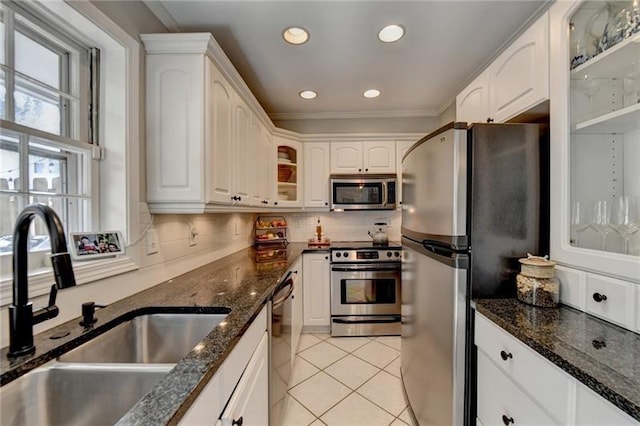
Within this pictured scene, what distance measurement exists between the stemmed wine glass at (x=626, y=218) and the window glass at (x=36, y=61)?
2325 millimetres

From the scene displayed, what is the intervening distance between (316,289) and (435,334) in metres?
1.65

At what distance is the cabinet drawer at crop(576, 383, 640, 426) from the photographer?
0.64m

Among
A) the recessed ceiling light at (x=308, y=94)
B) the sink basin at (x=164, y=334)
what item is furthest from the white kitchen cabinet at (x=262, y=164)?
the sink basin at (x=164, y=334)

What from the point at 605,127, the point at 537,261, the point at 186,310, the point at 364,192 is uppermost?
the point at 605,127

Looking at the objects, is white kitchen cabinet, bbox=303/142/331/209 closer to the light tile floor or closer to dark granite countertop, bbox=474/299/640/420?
the light tile floor

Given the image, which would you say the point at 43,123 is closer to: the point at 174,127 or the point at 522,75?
the point at 174,127

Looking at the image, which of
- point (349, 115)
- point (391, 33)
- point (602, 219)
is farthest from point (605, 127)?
point (349, 115)

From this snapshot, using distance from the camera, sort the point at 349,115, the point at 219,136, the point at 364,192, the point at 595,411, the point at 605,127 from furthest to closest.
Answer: the point at 349,115 → the point at 364,192 → the point at 219,136 → the point at 605,127 → the point at 595,411

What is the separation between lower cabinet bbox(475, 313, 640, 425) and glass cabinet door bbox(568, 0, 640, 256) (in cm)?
53

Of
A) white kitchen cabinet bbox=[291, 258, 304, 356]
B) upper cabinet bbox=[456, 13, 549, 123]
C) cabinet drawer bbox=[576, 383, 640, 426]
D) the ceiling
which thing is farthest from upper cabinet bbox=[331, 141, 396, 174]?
cabinet drawer bbox=[576, 383, 640, 426]

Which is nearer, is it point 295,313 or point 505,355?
point 505,355

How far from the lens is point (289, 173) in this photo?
3238 mm

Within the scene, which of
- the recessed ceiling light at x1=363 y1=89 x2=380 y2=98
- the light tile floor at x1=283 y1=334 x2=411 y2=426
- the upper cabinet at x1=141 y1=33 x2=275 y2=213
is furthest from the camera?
the recessed ceiling light at x1=363 y1=89 x2=380 y2=98

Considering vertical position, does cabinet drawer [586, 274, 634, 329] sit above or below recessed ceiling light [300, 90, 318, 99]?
below
